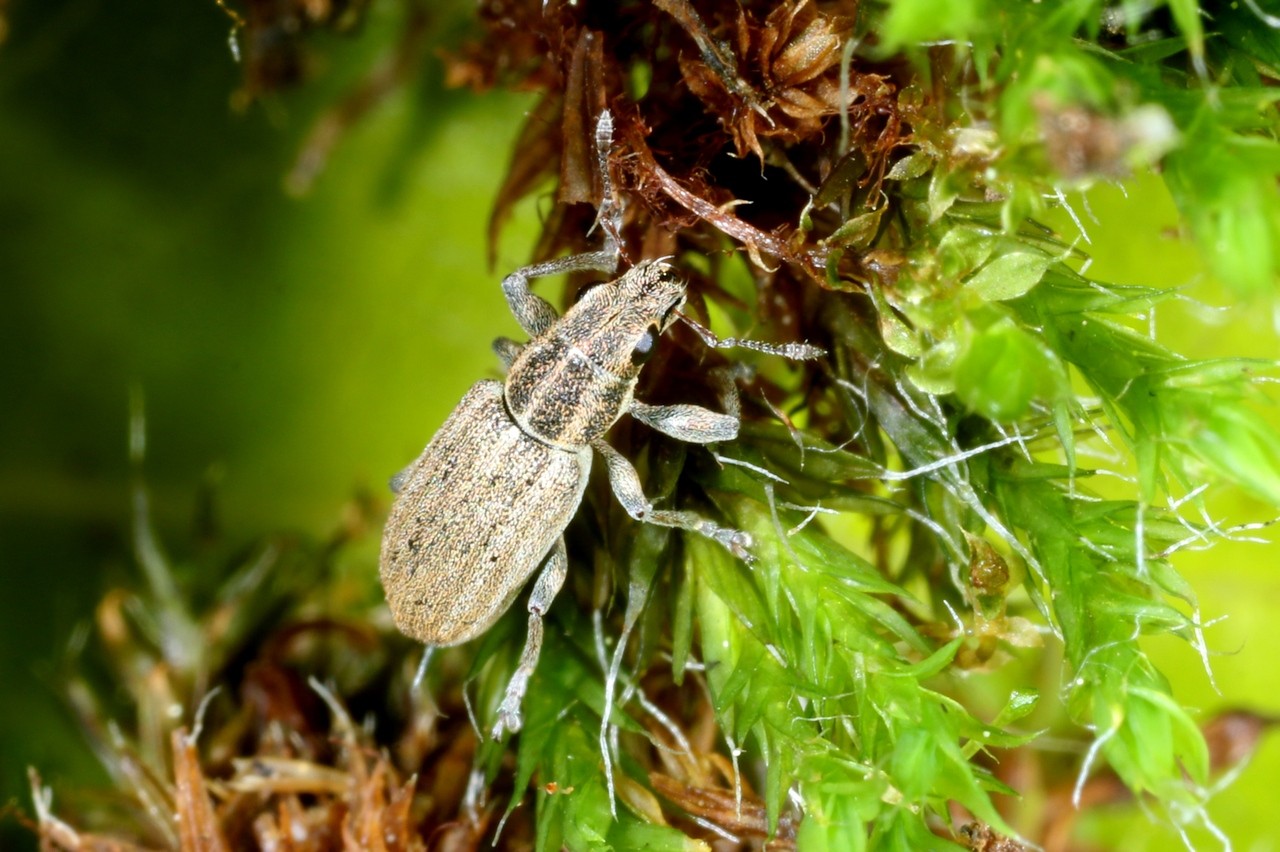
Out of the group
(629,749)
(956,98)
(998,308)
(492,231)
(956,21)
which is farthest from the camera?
(492,231)

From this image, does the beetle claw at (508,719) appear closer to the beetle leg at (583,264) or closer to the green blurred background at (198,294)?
the beetle leg at (583,264)

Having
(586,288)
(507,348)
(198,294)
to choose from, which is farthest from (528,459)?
(198,294)

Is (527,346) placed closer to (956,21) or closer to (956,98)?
(956,98)

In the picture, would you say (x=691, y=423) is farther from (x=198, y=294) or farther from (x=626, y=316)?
(x=198, y=294)

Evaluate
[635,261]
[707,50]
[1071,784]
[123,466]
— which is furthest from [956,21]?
[123,466]

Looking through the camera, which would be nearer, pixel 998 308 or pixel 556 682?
pixel 998 308

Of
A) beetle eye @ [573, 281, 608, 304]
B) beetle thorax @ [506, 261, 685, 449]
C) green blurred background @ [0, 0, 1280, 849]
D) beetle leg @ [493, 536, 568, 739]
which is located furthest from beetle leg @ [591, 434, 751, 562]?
green blurred background @ [0, 0, 1280, 849]
